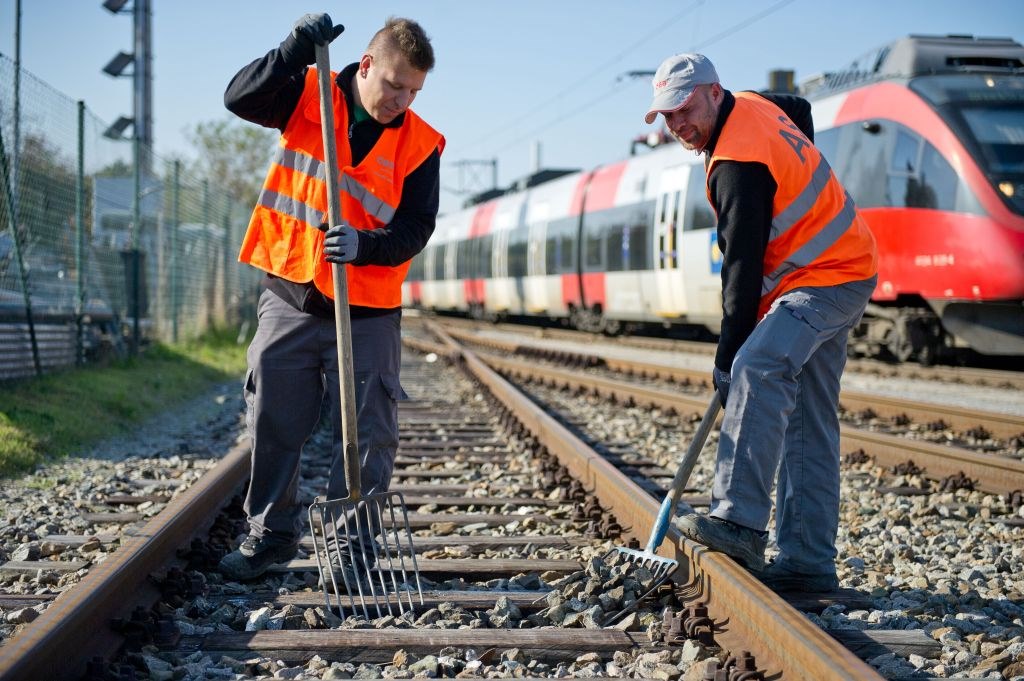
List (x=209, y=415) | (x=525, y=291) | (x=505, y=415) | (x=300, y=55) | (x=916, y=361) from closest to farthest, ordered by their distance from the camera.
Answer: (x=300, y=55)
(x=505, y=415)
(x=209, y=415)
(x=916, y=361)
(x=525, y=291)

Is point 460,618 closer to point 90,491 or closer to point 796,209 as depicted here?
point 796,209

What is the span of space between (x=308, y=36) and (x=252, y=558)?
1.81m

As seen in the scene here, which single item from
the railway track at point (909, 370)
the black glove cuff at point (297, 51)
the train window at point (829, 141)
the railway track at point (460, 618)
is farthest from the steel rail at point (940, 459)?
the train window at point (829, 141)

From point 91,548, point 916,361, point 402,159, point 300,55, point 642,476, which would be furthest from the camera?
point 916,361

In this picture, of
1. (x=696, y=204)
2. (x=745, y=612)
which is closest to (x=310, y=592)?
(x=745, y=612)

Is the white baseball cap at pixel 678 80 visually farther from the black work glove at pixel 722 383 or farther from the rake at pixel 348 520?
the rake at pixel 348 520

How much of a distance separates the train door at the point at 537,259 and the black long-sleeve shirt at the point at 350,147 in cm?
2136

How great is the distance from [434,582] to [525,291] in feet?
76.5

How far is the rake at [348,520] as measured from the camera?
141 inches

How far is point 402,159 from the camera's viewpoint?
3910 millimetres

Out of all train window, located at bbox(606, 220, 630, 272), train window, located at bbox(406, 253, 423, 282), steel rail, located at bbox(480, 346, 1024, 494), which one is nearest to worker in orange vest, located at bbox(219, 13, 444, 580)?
steel rail, located at bbox(480, 346, 1024, 494)

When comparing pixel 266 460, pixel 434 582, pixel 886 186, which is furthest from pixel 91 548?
pixel 886 186

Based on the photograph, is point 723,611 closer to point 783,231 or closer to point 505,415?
point 783,231

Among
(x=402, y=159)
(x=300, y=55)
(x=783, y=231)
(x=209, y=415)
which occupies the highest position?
(x=300, y=55)
